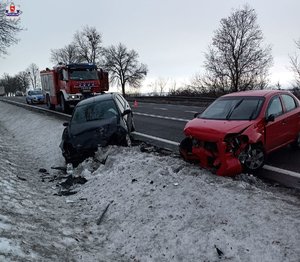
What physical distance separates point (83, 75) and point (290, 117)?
14.5 meters

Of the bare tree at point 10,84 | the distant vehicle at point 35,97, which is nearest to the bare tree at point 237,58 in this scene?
the distant vehicle at point 35,97

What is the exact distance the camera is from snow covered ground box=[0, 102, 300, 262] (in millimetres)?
4512

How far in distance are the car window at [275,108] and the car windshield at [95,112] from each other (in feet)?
13.3

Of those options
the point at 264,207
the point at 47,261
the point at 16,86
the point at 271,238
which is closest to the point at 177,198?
the point at 264,207

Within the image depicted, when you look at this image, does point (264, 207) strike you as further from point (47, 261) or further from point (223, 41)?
point (223, 41)

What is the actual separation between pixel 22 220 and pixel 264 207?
3545 millimetres

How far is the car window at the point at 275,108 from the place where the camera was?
7980 mm

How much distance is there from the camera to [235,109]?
26.3ft

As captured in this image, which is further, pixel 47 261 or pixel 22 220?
pixel 22 220

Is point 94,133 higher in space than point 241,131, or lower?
lower

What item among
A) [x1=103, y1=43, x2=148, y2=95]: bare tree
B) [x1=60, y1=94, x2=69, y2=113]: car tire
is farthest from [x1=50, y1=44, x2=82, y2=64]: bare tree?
[x1=60, y1=94, x2=69, y2=113]: car tire

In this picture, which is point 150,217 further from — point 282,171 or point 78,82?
point 78,82

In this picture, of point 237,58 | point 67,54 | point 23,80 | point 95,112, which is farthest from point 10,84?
point 95,112

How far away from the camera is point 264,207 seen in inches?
203
